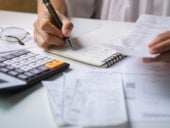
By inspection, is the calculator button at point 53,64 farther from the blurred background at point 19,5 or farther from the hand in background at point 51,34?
the blurred background at point 19,5

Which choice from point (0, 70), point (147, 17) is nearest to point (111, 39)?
point (147, 17)

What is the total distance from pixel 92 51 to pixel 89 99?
0.89ft

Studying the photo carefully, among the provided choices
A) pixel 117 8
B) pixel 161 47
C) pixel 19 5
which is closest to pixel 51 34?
pixel 161 47

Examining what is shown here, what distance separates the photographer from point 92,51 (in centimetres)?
84

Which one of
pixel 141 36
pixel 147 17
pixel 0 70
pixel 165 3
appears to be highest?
pixel 165 3

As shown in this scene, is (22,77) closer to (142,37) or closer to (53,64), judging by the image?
(53,64)

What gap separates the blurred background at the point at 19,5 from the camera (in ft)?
5.42

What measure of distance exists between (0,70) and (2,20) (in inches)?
20.9

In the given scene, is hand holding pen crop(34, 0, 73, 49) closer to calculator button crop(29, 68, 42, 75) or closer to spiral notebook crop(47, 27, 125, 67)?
spiral notebook crop(47, 27, 125, 67)

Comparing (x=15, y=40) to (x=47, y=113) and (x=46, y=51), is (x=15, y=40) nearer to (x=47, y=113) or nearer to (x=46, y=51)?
(x=46, y=51)

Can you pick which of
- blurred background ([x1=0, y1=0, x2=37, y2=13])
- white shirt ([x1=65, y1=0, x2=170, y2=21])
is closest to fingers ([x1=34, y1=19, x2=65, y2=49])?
white shirt ([x1=65, y1=0, x2=170, y2=21])

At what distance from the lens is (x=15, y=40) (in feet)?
3.09

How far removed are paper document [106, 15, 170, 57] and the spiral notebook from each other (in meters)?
0.04

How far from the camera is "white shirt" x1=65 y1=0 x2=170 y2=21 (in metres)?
1.28
